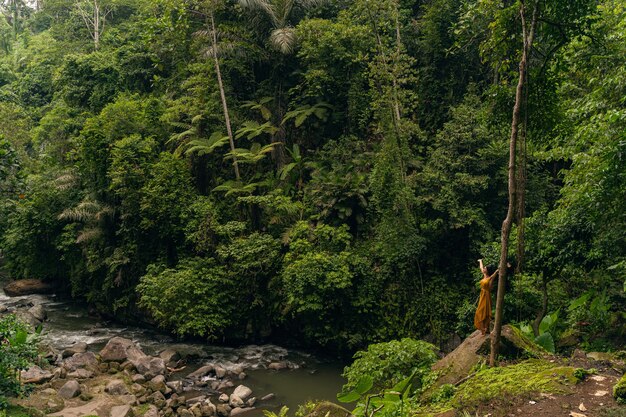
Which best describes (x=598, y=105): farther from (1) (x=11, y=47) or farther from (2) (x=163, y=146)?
(1) (x=11, y=47)

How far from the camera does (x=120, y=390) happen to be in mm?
12352

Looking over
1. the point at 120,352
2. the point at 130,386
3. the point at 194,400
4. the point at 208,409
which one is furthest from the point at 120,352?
the point at 208,409

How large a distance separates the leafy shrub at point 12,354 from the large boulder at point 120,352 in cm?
425

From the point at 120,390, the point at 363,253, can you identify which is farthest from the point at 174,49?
the point at 120,390

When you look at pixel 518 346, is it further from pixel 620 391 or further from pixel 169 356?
pixel 169 356

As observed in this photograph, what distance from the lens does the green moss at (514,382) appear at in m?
6.15

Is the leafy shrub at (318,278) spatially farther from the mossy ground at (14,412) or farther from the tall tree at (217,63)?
the mossy ground at (14,412)

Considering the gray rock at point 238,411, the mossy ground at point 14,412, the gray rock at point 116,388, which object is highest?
the mossy ground at point 14,412

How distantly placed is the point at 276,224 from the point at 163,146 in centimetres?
710

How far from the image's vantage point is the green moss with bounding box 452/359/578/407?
20.2 ft

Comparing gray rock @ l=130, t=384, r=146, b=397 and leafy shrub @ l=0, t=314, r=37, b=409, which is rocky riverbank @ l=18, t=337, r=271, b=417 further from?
leafy shrub @ l=0, t=314, r=37, b=409

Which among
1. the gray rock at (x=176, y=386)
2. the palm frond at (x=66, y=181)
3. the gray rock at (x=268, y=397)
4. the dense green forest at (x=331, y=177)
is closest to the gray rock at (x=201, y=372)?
the gray rock at (x=176, y=386)

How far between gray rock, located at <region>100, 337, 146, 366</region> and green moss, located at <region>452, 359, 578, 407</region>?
33.7 feet

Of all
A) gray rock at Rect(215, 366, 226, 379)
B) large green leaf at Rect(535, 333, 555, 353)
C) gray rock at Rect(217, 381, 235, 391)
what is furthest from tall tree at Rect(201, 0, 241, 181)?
large green leaf at Rect(535, 333, 555, 353)
